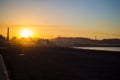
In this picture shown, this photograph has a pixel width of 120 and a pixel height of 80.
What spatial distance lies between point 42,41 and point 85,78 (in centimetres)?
17836

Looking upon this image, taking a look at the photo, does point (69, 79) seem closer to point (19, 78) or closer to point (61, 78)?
point (61, 78)

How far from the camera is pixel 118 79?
1606 cm

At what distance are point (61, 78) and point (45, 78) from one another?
947 mm

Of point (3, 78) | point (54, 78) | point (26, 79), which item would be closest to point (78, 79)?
point (54, 78)

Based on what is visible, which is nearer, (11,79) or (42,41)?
(11,79)

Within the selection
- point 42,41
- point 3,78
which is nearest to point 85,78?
point 3,78

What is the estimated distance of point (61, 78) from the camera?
1630cm

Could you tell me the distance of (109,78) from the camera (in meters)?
16.3

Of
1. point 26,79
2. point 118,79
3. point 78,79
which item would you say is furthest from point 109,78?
point 26,79

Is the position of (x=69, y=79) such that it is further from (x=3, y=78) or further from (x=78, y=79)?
(x=3, y=78)

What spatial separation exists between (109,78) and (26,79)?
4.84 metres

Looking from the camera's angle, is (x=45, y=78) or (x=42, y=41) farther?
(x=42, y=41)

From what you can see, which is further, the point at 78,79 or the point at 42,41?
the point at 42,41

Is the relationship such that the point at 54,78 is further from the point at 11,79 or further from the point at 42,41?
the point at 42,41
